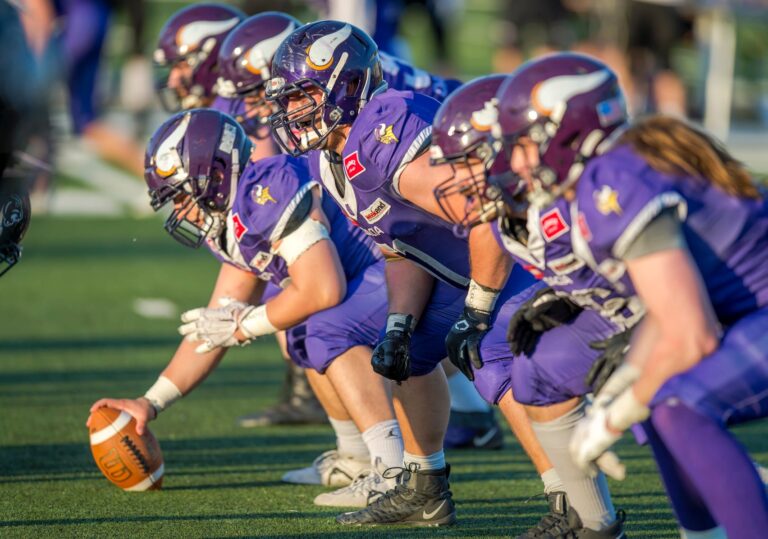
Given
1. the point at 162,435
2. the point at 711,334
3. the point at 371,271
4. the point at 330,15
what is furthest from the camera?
the point at 330,15

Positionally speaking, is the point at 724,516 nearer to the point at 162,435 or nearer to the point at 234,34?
the point at 162,435

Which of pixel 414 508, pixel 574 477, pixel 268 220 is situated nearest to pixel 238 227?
pixel 268 220

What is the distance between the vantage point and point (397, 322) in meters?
4.29

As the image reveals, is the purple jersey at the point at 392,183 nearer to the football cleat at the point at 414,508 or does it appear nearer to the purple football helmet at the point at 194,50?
the football cleat at the point at 414,508

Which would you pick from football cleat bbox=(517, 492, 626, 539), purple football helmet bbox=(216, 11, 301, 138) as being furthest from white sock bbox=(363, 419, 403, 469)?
purple football helmet bbox=(216, 11, 301, 138)

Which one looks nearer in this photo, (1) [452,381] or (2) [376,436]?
(2) [376,436]

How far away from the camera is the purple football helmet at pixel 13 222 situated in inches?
159

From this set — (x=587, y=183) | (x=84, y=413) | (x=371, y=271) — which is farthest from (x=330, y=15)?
(x=587, y=183)

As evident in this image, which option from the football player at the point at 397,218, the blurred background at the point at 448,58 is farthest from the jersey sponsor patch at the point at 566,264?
the blurred background at the point at 448,58

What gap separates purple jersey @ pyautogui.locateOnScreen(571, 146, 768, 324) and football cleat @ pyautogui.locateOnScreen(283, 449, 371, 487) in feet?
6.05

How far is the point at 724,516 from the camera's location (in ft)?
10.1

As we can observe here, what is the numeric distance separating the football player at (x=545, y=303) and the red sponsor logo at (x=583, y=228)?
18 cm

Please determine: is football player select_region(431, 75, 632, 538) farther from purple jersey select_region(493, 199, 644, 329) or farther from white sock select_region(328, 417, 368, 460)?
white sock select_region(328, 417, 368, 460)

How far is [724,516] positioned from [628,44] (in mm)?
12439
